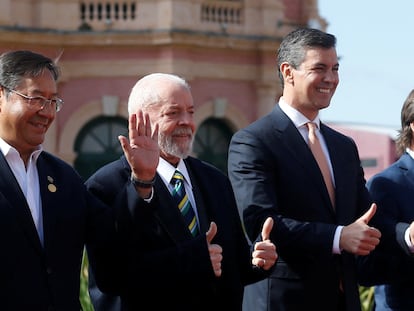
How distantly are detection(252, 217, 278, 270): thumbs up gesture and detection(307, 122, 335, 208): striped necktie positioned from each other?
76cm

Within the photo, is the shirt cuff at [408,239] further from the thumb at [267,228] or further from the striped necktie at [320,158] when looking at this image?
the thumb at [267,228]

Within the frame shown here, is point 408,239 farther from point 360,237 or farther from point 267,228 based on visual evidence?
point 267,228

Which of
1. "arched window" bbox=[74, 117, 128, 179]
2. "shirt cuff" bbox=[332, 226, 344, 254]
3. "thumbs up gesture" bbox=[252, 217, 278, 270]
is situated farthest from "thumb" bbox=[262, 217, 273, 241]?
"arched window" bbox=[74, 117, 128, 179]

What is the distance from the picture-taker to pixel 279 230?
617 cm

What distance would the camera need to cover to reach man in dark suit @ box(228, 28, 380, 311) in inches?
244

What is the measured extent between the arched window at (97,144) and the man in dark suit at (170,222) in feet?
67.5

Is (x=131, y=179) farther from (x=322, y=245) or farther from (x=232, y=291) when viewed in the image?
(x=322, y=245)

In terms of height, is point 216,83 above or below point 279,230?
below

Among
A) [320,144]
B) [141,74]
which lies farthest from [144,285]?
[141,74]

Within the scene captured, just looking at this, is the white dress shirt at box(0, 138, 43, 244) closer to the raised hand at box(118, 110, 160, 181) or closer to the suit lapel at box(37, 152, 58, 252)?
the suit lapel at box(37, 152, 58, 252)

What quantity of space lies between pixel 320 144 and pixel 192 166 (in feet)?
2.79

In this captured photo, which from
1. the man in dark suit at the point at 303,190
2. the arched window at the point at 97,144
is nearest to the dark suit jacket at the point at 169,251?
the man in dark suit at the point at 303,190

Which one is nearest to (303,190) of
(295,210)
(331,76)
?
(295,210)

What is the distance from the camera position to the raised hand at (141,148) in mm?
5270
